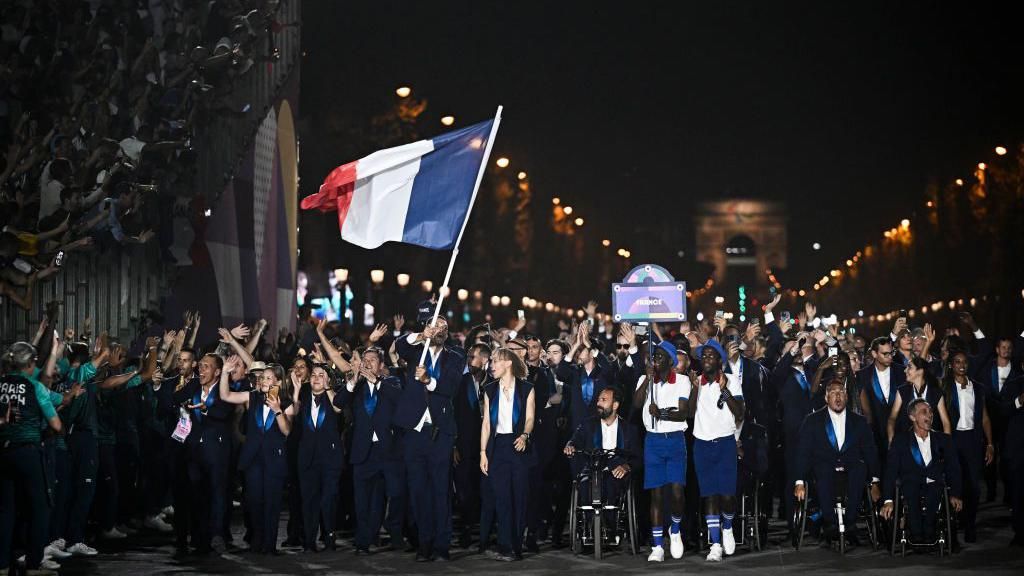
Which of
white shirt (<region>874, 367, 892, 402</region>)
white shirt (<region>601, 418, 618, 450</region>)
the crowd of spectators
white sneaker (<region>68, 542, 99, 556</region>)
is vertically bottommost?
white sneaker (<region>68, 542, 99, 556</region>)

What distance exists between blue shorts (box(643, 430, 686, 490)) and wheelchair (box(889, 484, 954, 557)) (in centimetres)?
218

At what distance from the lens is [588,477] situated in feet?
53.5

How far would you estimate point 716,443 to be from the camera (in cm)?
1608

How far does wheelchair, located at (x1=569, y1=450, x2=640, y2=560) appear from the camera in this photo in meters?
16.1

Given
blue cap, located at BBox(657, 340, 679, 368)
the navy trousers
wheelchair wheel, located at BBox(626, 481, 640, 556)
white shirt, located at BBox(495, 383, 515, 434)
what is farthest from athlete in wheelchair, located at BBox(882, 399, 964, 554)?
the navy trousers

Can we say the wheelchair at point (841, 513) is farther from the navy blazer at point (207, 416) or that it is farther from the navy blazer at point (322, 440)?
the navy blazer at point (207, 416)

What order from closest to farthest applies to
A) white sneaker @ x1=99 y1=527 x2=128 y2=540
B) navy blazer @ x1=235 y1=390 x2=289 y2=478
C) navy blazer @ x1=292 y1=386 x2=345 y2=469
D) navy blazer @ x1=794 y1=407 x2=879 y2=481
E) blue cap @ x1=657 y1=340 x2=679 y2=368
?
1. blue cap @ x1=657 y1=340 x2=679 y2=368
2. navy blazer @ x1=794 y1=407 x2=879 y2=481
3. navy blazer @ x1=235 y1=390 x2=289 y2=478
4. navy blazer @ x1=292 y1=386 x2=345 y2=469
5. white sneaker @ x1=99 y1=527 x2=128 y2=540

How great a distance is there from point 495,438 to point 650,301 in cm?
598

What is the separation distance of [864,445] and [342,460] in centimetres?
540

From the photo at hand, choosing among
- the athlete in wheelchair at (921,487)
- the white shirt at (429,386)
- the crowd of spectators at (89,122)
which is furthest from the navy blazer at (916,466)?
the crowd of spectators at (89,122)

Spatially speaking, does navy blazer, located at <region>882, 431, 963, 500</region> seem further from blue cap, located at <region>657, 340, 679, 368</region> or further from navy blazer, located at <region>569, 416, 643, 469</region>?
navy blazer, located at <region>569, 416, 643, 469</region>

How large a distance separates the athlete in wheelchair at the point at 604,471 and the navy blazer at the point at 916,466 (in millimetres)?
2557

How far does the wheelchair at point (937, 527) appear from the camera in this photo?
52.6 feet

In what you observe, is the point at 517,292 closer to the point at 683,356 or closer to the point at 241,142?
the point at 241,142
